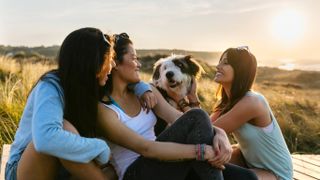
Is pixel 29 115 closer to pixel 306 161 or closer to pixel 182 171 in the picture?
pixel 182 171

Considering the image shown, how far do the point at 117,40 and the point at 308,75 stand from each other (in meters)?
36.9

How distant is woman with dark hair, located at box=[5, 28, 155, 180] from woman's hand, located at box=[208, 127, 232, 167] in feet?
2.03

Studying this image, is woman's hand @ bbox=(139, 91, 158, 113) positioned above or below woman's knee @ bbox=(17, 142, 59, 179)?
above

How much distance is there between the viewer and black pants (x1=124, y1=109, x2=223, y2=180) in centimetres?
306

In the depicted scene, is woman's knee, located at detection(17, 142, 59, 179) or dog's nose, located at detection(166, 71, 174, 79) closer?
woman's knee, located at detection(17, 142, 59, 179)

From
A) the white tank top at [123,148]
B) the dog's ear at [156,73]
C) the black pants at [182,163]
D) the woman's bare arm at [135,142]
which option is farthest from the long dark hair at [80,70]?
the dog's ear at [156,73]

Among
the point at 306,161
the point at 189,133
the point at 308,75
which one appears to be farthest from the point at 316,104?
the point at 308,75

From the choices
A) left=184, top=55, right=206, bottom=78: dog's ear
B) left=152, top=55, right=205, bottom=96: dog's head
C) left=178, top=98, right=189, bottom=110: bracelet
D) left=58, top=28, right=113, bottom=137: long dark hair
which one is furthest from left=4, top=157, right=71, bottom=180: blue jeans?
left=184, top=55, right=206, bottom=78: dog's ear

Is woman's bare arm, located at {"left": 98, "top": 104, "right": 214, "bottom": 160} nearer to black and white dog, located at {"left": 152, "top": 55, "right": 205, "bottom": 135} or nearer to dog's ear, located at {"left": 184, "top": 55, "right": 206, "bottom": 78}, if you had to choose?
black and white dog, located at {"left": 152, "top": 55, "right": 205, "bottom": 135}

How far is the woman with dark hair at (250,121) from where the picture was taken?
3633 millimetres

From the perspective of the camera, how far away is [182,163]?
310cm

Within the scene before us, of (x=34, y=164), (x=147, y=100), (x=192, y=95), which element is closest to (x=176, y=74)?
(x=192, y=95)

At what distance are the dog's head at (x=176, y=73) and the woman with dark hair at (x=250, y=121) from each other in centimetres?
71

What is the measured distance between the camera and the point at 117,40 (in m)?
3.37
